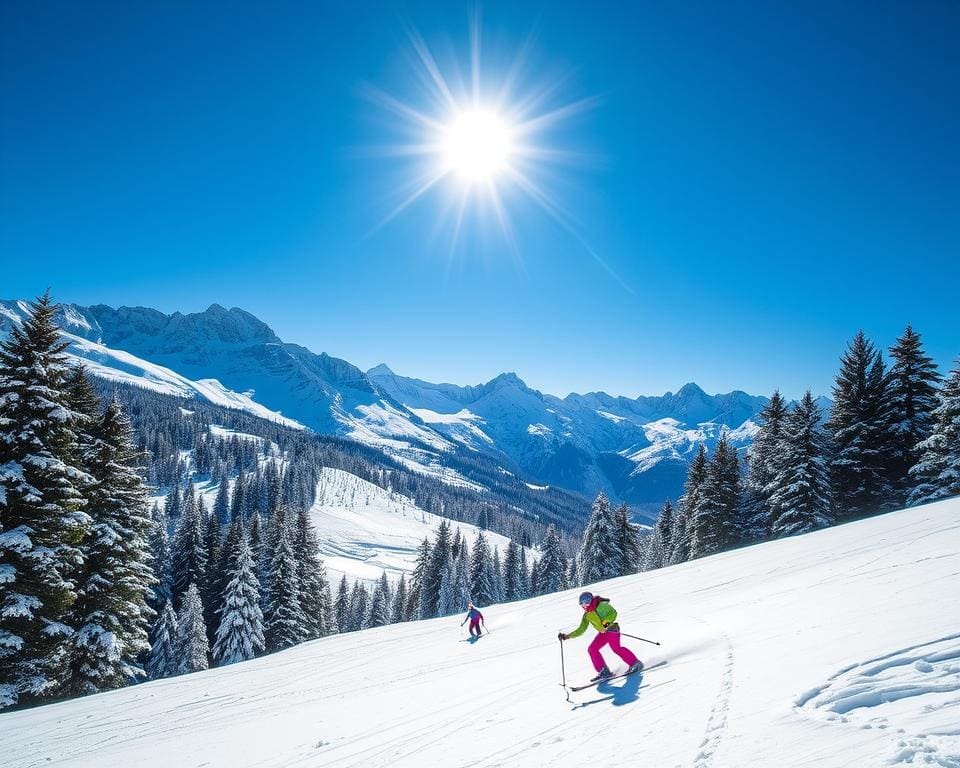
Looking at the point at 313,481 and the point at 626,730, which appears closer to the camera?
the point at 626,730

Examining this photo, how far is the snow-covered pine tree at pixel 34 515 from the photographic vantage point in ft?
48.0

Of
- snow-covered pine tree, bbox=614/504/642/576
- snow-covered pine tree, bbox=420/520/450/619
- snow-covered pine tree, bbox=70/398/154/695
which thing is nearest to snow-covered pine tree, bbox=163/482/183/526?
snow-covered pine tree, bbox=420/520/450/619

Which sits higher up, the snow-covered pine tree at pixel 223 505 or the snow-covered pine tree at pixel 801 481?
the snow-covered pine tree at pixel 223 505

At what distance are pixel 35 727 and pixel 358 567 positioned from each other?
111m

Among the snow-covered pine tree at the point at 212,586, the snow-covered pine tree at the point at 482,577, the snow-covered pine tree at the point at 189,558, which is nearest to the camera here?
the snow-covered pine tree at the point at 212,586

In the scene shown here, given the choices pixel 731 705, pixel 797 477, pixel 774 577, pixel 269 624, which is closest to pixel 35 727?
pixel 731 705

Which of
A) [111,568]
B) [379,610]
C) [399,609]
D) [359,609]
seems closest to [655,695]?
[111,568]

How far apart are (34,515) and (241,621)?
22.8 metres

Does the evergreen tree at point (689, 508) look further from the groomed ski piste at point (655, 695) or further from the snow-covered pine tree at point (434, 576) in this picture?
the snow-covered pine tree at point (434, 576)

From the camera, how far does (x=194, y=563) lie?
142ft

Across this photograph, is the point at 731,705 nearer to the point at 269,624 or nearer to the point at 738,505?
the point at 738,505

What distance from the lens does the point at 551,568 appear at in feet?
191

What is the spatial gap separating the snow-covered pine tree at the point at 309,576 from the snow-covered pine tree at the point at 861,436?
41453mm

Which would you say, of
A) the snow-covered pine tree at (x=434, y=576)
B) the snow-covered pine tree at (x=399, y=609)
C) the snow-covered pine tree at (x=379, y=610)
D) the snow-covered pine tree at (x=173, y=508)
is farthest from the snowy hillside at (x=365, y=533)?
the snow-covered pine tree at (x=173, y=508)
